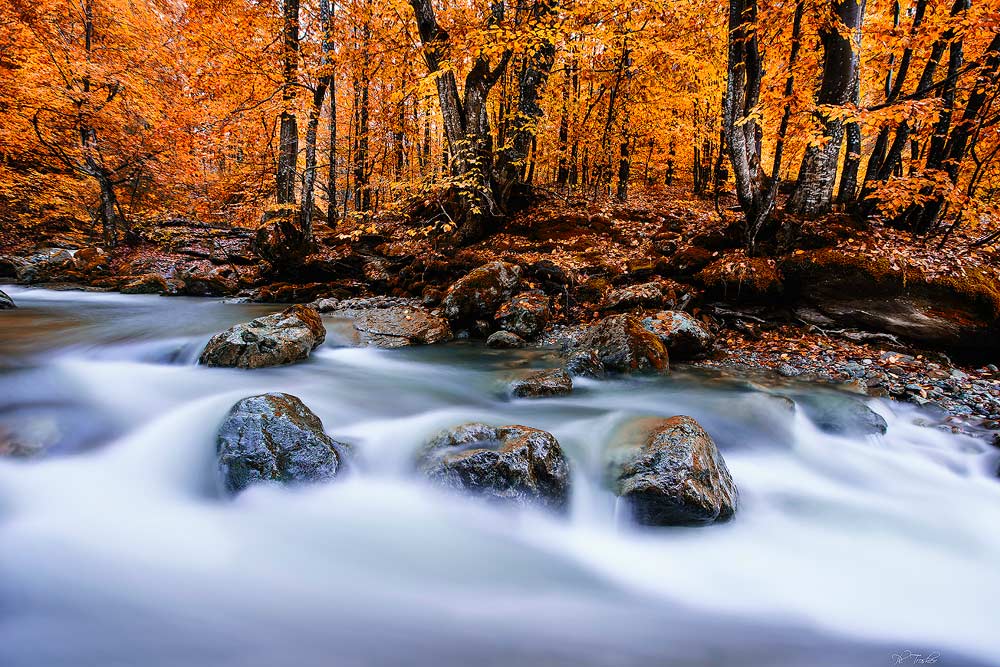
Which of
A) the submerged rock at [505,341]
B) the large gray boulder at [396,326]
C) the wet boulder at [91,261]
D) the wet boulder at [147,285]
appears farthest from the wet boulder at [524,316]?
the wet boulder at [91,261]

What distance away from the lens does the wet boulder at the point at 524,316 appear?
24.1ft

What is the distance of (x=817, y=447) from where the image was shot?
4383 mm

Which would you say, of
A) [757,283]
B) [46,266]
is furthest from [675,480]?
[46,266]

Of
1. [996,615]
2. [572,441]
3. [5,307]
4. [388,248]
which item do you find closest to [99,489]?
[572,441]

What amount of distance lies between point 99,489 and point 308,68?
33.1 ft

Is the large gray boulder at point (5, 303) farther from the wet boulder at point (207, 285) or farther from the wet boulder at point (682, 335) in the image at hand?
the wet boulder at point (682, 335)

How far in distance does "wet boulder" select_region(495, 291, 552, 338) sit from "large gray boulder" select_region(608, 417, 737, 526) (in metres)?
4.12

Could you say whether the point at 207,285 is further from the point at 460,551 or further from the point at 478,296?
the point at 460,551

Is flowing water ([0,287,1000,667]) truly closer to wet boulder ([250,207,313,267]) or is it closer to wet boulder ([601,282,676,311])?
wet boulder ([601,282,676,311])

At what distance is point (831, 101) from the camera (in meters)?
6.50

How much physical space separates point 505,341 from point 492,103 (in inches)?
395

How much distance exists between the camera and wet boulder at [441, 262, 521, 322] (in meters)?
7.60

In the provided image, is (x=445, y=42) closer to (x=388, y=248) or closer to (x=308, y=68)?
(x=308, y=68)

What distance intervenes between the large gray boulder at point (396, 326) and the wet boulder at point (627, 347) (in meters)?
2.62
